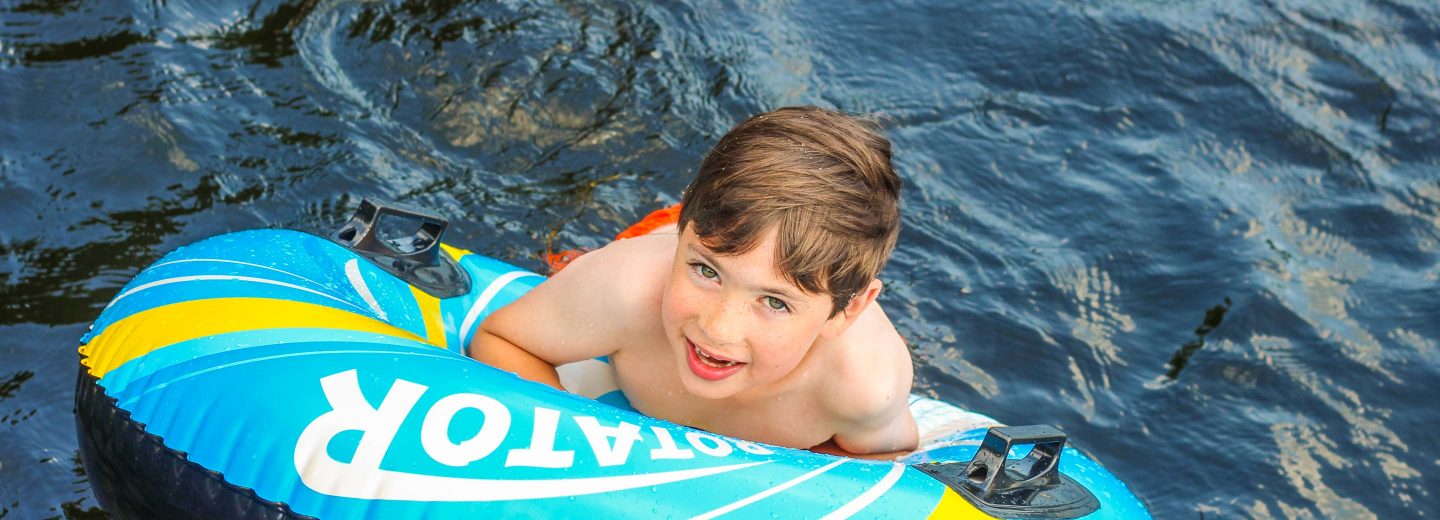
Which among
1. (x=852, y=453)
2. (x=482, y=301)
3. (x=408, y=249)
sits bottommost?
(x=852, y=453)

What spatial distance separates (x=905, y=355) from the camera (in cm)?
316

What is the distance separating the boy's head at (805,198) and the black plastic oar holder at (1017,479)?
428 millimetres

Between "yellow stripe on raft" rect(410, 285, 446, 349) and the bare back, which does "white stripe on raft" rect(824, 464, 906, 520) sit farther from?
"yellow stripe on raft" rect(410, 285, 446, 349)

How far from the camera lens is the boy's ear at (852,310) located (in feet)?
9.41

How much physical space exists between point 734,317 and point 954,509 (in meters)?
0.56

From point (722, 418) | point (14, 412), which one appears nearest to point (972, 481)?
point (722, 418)

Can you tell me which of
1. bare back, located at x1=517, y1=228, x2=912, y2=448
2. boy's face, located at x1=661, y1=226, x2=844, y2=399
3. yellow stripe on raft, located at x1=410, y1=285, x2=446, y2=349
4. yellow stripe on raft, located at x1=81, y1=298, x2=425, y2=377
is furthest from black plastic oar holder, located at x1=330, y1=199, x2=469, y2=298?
boy's face, located at x1=661, y1=226, x2=844, y2=399

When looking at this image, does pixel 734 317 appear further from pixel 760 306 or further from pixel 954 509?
pixel 954 509

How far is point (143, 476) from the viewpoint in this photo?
→ 2.50 metres

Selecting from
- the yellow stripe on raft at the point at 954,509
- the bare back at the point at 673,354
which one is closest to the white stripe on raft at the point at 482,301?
the bare back at the point at 673,354

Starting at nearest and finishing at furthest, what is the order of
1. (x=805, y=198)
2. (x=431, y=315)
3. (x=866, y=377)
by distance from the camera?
(x=805, y=198) < (x=866, y=377) < (x=431, y=315)

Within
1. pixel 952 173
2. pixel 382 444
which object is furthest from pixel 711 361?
pixel 952 173

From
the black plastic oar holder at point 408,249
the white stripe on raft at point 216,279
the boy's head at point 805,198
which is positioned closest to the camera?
the boy's head at point 805,198

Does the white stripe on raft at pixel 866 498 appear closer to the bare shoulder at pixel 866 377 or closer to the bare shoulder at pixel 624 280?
the bare shoulder at pixel 866 377
